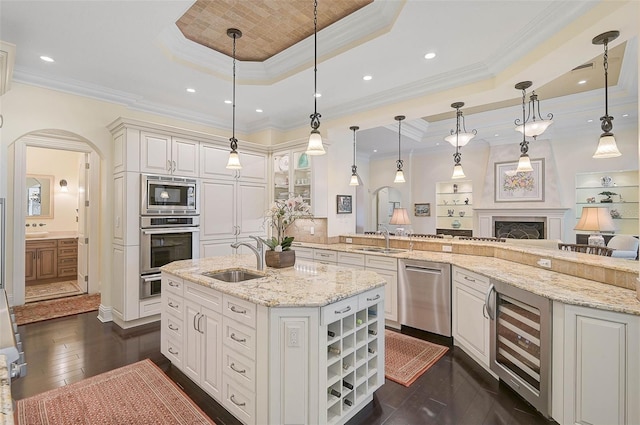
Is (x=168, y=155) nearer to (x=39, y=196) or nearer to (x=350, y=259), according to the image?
(x=350, y=259)

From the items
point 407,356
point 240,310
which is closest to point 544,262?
point 407,356

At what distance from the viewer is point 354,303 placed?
7.14ft

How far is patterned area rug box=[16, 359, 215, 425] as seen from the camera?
2184mm

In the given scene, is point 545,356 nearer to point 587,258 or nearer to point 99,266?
point 587,258

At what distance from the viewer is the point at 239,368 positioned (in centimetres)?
208

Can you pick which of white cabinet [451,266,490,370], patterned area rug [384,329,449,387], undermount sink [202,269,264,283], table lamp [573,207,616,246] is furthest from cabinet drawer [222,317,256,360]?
table lamp [573,207,616,246]

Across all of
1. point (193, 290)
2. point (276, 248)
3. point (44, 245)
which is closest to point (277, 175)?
point (276, 248)

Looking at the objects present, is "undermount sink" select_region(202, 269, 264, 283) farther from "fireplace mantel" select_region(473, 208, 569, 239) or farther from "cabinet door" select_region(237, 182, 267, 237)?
"fireplace mantel" select_region(473, 208, 569, 239)

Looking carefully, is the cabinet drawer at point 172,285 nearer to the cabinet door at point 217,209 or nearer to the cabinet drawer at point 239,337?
the cabinet drawer at point 239,337

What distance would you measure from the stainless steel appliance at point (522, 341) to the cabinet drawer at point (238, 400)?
207 centimetres

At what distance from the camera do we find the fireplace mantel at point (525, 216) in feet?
21.3

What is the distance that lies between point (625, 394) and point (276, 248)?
8.79 ft

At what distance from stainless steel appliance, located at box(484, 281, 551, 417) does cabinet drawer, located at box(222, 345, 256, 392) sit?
2.08 m

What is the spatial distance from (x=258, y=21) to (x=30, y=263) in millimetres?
6306
